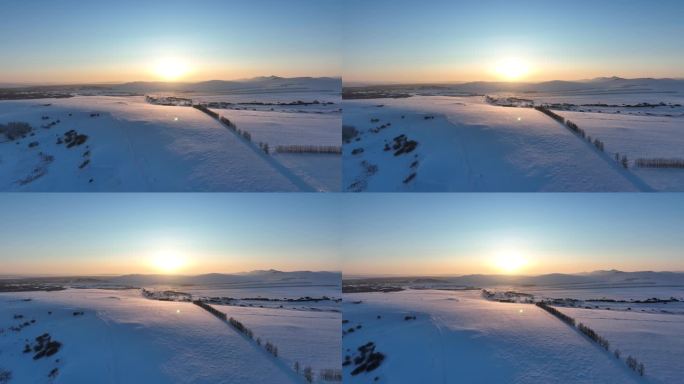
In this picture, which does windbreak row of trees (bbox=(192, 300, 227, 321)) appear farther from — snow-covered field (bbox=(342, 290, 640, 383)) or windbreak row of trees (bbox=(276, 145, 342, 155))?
windbreak row of trees (bbox=(276, 145, 342, 155))

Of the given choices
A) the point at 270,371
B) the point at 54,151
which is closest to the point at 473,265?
the point at 270,371

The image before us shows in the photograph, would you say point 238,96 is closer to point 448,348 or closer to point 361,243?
point 361,243

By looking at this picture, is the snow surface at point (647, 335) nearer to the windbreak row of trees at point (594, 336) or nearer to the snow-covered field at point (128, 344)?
the windbreak row of trees at point (594, 336)

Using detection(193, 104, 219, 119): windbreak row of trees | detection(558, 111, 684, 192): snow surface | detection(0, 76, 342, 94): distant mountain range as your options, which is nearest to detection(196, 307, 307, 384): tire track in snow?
detection(193, 104, 219, 119): windbreak row of trees

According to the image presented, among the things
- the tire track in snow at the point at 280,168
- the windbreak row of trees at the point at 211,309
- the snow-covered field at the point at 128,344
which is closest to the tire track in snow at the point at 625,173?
the tire track in snow at the point at 280,168

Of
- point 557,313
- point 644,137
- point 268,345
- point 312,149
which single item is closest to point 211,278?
point 268,345
